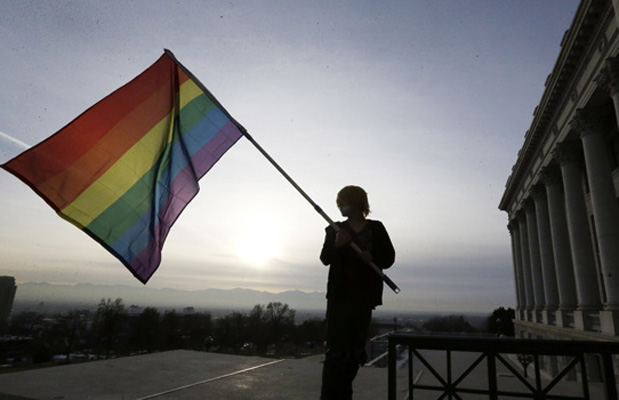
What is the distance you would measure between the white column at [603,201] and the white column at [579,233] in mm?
2622

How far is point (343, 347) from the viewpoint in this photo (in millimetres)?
3703

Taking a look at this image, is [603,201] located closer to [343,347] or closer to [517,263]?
[343,347]

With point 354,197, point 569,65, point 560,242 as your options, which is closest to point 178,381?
point 354,197

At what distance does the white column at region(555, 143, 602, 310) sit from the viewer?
64.3 ft

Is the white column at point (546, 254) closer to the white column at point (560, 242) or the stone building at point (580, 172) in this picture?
the stone building at point (580, 172)

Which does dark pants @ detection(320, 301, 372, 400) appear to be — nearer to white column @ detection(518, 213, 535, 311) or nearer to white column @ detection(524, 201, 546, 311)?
white column @ detection(524, 201, 546, 311)

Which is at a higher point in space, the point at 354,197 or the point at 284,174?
the point at 284,174

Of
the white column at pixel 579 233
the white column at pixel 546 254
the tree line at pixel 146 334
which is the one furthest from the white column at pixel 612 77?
the tree line at pixel 146 334

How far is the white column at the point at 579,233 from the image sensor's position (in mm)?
19609

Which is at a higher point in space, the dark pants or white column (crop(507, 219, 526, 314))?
white column (crop(507, 219, 526, 314))

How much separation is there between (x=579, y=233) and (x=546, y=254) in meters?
9.09

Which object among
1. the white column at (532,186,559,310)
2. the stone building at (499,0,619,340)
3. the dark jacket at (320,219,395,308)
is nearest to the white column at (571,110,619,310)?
the stone building at (499,0,619,340)

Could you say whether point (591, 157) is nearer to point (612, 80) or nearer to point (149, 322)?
point (612, 80)

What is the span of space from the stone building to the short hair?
1445 centimetres
